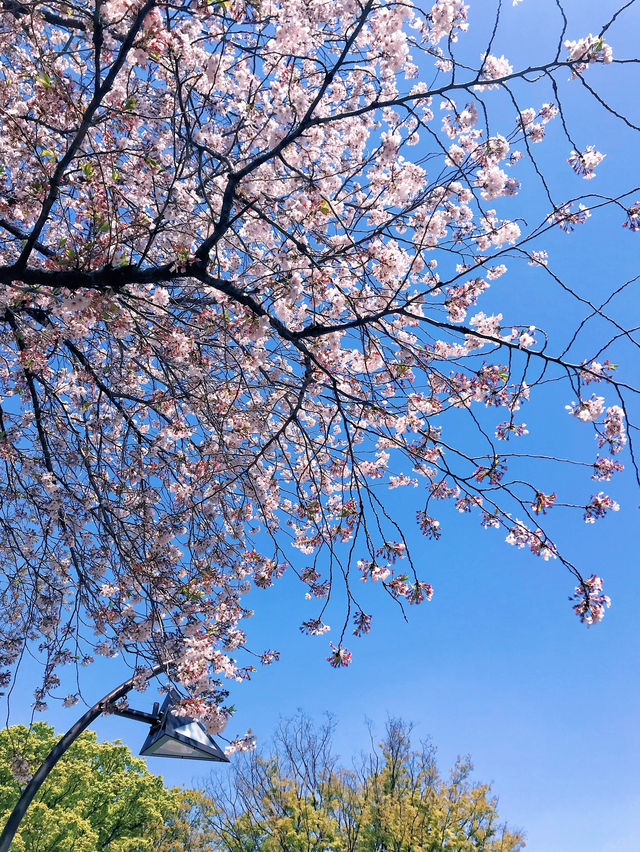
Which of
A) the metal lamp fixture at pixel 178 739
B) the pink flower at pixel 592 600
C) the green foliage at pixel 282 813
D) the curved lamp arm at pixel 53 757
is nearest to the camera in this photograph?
the pink flower at pixel 592 600

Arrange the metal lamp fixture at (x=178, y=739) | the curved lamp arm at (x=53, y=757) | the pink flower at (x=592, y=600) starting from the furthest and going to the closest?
the curved lamp arm at (x=53, y=757), the metal lamp fixture at (x=178, y=739), the pink flower at (x=592, y=600)

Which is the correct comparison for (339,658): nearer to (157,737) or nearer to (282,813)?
(157,737)

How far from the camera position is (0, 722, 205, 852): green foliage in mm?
13695

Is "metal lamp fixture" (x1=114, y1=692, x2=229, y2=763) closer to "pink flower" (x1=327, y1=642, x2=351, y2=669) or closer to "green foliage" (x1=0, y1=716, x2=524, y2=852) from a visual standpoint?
"pink flower" (x1=327, y1=642, x2=351, y2=669)

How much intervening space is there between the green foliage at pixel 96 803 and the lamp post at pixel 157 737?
1025cm

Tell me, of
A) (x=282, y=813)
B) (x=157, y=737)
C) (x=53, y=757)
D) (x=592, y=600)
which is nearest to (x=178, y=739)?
(x=157, y=737)

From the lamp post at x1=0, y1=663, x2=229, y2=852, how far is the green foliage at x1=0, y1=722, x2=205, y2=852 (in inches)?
403

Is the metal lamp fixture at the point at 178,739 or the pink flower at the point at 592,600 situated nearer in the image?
the pink flower at the point at 592,600

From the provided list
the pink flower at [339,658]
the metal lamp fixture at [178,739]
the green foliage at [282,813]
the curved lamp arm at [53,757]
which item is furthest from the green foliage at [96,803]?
the pink flower at [339,658]

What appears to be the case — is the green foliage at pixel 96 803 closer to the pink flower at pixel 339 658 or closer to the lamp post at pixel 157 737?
the lamp post at pixel 157 737

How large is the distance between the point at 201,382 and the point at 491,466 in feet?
8.07

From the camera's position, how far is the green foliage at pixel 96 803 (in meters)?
13.7

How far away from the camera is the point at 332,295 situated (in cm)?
478

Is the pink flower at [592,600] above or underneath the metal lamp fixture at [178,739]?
above
